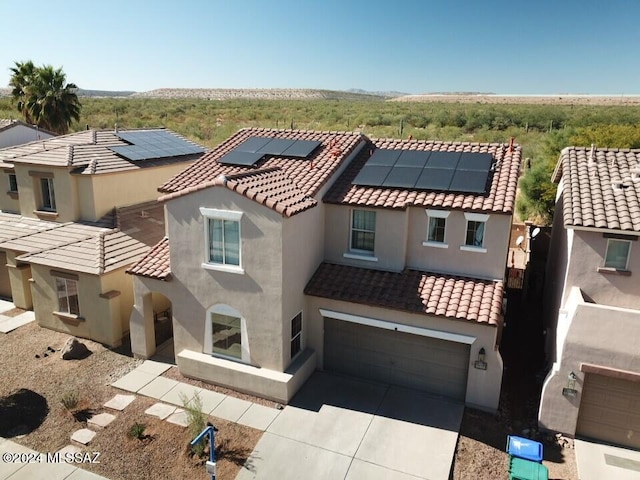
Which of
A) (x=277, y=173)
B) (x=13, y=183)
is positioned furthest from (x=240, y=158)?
(x=13, y=183)

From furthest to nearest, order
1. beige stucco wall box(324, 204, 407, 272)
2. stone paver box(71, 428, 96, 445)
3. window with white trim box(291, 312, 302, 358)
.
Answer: beige stucco wall box(324, 204, 407, 272) → window with white trim box(291, 312, 302, 358) → stone paver box(71, 428, 96, 445)

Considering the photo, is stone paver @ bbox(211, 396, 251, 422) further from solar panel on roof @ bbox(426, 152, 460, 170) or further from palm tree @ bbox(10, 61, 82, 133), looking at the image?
palm tree @ bbox(10, 61, 82, 133)

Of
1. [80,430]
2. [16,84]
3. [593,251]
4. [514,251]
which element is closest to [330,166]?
[593,251]

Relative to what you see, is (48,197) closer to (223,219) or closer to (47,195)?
(47,195)

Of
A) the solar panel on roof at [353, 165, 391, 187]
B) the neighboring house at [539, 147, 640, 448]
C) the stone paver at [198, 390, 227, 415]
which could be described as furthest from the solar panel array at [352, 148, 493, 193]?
the stone paver at [198, 390, 227, 415]

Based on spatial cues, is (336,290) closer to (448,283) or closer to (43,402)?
(448,283)
